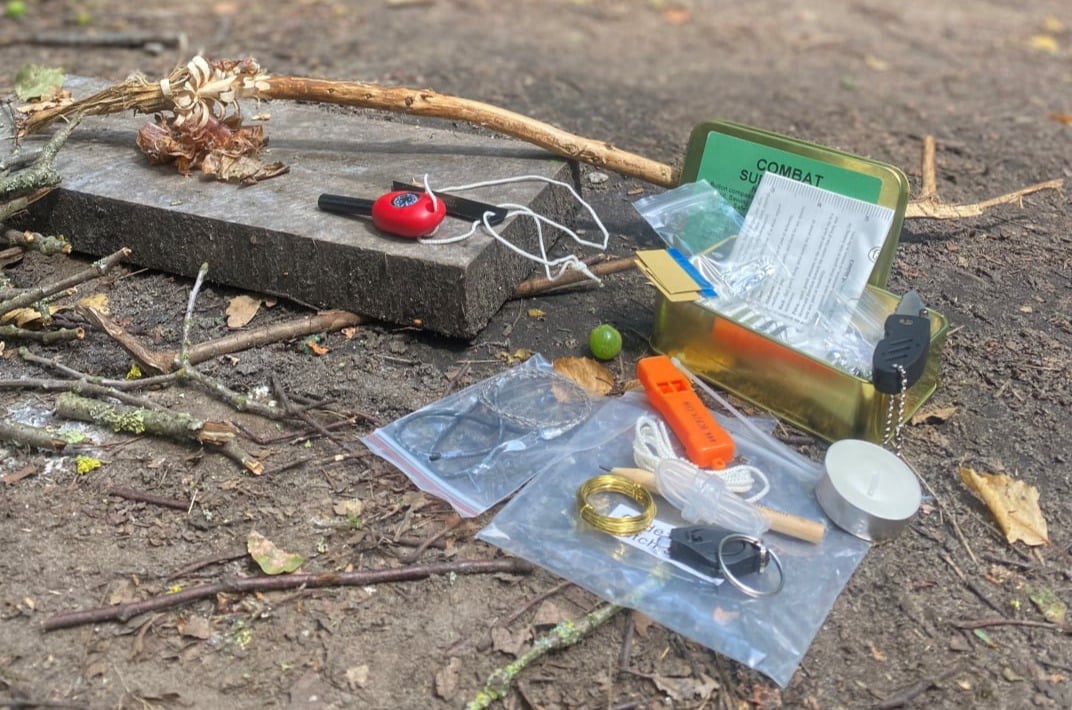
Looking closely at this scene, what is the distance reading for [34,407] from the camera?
2820 millimetres

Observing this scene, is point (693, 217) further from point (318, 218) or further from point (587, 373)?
point (318, 218)

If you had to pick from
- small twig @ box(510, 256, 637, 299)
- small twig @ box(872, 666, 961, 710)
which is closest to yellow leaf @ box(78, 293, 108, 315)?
small twig @ box(510, 256, 637, 299)

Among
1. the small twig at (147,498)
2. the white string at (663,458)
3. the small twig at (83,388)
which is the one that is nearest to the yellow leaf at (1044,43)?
the white string at (663,458)

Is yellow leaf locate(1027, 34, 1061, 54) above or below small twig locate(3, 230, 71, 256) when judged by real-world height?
above

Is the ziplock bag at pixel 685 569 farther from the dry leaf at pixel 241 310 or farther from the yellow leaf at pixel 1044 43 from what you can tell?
the yellow leaf at pixel 1044 43

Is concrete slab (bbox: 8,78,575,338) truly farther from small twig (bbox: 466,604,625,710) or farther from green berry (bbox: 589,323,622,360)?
small twig (bbox: 466,604,625,710)

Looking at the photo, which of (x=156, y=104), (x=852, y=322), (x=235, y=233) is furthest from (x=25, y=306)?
(x=852, y=322)

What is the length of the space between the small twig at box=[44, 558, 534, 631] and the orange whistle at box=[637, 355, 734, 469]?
578 mm

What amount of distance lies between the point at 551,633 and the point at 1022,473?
4.74 ft

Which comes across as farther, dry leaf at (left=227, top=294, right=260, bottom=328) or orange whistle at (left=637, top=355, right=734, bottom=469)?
dry leaf at (left=227, top=294, right=260, bottom=328)

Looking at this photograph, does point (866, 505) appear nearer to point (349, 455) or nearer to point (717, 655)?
point (717, 655)

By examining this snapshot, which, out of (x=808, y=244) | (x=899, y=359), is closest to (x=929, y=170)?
(x=808, y=244)

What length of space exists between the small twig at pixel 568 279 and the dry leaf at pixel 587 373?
0.37m

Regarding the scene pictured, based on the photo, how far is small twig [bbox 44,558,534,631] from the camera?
2.18 meters
